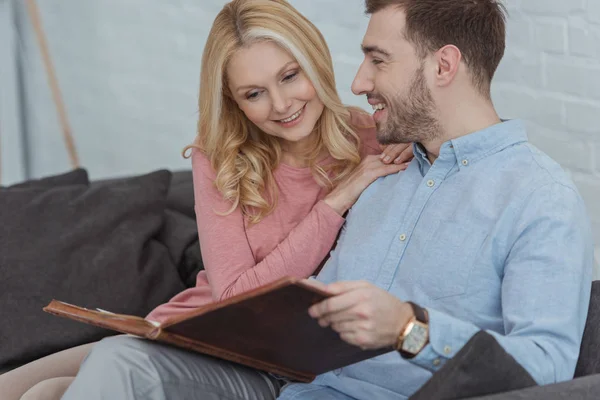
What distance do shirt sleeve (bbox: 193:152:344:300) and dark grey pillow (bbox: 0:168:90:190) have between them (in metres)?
0.75

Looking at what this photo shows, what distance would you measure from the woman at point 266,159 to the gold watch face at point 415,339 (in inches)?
21.0

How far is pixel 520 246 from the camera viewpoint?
1579 millimetres

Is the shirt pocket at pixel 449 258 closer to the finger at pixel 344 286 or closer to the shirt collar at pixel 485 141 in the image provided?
the shirt collar at pixel 485 141

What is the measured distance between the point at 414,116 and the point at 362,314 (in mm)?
570

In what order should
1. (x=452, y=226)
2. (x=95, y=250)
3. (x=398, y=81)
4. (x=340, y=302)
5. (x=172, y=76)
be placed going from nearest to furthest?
(x=340, y=302)
(x=452, y=226)
(x=398, y=81)
(x=95, y=250)
(x=172, y=76)

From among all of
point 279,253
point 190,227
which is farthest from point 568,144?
point 190,227

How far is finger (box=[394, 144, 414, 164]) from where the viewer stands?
1.99 meters

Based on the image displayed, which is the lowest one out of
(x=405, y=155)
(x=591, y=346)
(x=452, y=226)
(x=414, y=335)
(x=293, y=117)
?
(x=591, y=346)

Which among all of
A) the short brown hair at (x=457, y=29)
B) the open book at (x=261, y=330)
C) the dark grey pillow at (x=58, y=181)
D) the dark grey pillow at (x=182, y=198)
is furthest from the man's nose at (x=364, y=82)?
the dark grey pillow at (x=58, y=181)

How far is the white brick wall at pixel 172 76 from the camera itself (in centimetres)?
227

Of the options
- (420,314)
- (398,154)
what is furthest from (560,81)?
(420,314)

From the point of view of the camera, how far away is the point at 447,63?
5.86 ft

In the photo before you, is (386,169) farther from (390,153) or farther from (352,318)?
(352,318)

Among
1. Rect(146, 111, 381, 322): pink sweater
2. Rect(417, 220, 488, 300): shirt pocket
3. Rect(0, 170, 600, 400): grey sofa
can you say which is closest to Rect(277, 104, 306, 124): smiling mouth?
Rect(146, 111, 381, 322): pink sweater
